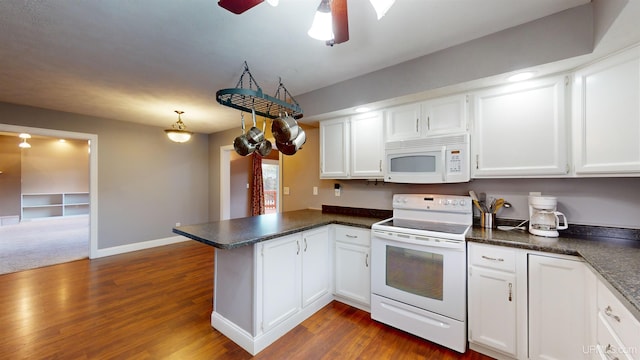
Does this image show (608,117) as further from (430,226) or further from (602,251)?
(430,226)

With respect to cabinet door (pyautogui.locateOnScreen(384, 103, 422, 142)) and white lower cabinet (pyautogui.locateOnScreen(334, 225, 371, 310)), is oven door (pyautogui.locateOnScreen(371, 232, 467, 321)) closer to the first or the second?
white lower cabinet (pyautogui.locateOnScreen(334, 225, 371, 310))

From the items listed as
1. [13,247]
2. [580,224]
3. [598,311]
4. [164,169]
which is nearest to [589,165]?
[580,224]

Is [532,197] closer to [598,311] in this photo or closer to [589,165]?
[589,165]

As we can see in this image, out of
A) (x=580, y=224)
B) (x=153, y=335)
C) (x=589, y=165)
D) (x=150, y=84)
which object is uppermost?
(x=150, y=84)

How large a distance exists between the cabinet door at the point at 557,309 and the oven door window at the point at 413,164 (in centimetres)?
100

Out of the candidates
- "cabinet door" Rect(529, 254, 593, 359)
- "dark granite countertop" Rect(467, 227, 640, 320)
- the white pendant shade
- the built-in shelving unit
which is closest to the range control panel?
"dark granite countertop" Rect(467, 227, 640, 320)

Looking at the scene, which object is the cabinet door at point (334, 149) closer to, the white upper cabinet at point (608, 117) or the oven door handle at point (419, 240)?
the oven door handle at point (419, 240)

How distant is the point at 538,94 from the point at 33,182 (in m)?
11.6

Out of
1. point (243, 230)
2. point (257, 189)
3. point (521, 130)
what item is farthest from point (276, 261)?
point (257, 189)

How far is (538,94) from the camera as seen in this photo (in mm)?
1860

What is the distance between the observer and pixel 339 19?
1.14 m

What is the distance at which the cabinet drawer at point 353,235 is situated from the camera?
239 cm

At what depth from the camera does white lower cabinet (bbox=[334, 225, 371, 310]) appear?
7.86 feet

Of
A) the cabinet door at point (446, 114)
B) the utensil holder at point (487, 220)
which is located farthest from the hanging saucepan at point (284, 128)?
the utensil holder at point (487, 220)
